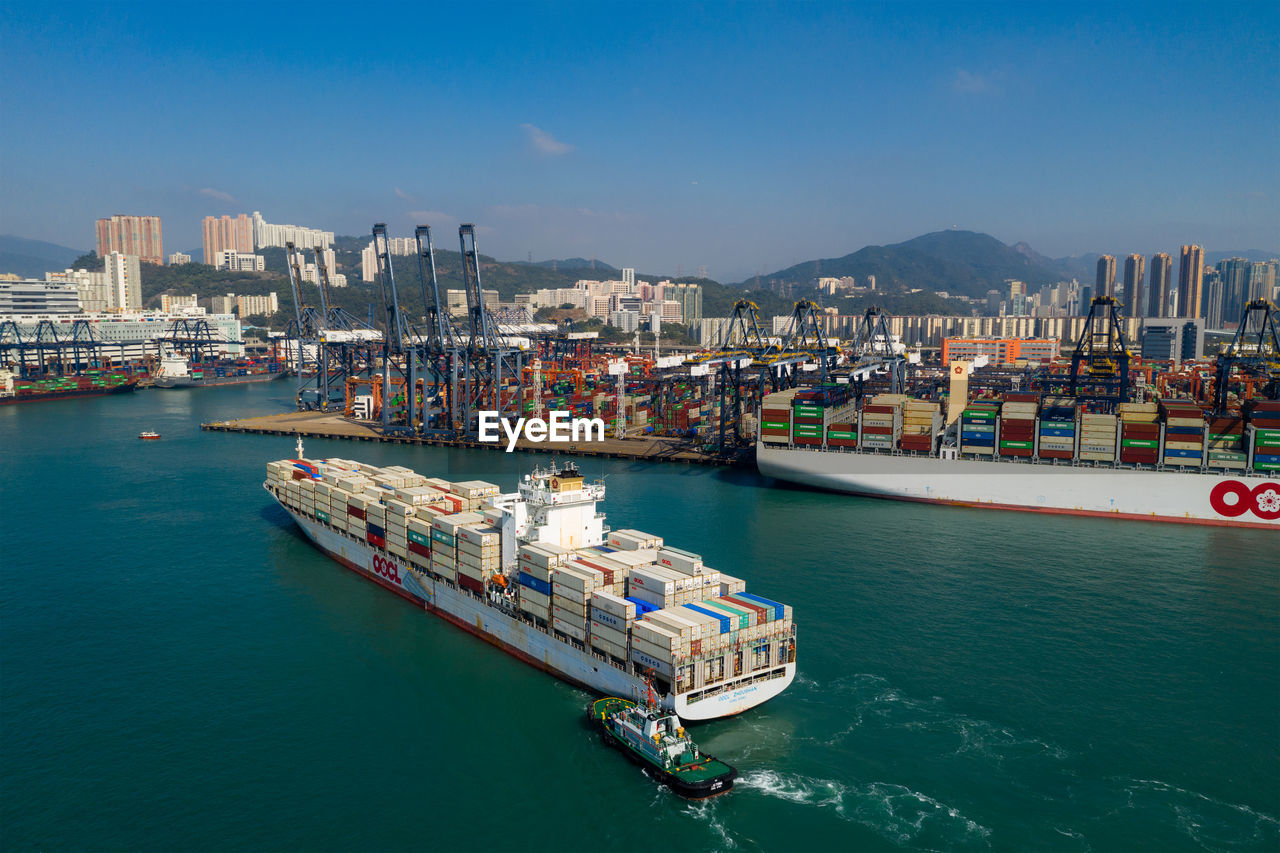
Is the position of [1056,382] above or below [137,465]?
above

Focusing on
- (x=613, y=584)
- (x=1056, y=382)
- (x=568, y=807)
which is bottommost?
(x=568, y=807)

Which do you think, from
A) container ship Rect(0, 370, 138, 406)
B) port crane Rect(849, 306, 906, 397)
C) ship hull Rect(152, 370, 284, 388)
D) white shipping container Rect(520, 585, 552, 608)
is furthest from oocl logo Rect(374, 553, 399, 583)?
ship hull Rect(152, 370, 284, 388)

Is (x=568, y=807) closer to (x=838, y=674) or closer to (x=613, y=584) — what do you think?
(x=613, y=584)

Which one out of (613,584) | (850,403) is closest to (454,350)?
(850,403)

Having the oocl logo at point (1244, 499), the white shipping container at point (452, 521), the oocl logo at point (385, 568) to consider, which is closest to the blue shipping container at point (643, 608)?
the white shipping container at point (452, 521)

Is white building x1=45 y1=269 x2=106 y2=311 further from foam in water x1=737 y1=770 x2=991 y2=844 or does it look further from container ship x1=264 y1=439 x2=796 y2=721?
foam in water x1=737 y1=770 x2=991 y2=844

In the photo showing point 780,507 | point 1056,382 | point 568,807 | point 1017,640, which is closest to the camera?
point 568,807

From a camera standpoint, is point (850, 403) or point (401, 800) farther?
point (850, 403)

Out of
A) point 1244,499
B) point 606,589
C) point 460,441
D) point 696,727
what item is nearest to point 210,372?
point 460,441
